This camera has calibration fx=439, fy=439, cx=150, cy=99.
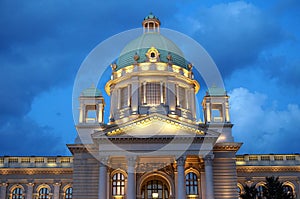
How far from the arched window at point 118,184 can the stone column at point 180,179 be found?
7.28 meters

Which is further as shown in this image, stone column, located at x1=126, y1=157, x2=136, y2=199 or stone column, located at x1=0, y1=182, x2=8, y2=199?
stone column, located at x1=0, y1=182, x2=8, y2=199

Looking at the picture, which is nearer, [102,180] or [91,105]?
[102,180]

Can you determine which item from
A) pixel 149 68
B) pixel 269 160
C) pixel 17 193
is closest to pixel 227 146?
pixel 269 160

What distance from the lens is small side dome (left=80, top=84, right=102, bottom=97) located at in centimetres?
5969

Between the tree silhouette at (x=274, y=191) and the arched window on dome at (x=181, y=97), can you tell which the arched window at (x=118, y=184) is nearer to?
the arched window on dome at (x=181, y=97)

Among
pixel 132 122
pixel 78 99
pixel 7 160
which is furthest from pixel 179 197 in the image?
A: pixel 7 160

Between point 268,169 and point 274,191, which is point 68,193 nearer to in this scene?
point 268,169

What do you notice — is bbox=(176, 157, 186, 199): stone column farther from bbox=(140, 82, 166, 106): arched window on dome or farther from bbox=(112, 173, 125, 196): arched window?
bbox=(140, 82, 166, 106): arched window on dome

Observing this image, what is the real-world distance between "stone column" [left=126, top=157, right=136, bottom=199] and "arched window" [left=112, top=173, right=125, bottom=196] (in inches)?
182

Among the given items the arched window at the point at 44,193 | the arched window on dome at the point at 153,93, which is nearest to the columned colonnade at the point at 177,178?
the arched window on dome at the point at 153,93

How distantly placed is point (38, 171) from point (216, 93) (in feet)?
88.6

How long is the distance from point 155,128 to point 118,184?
8.12 meters

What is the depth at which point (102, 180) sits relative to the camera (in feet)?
159

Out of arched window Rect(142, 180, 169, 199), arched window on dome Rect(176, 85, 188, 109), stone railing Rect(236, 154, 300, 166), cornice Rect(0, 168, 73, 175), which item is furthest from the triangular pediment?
cornice Rect(0, 168, 73, 175)
